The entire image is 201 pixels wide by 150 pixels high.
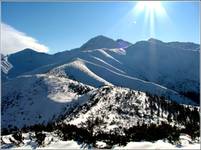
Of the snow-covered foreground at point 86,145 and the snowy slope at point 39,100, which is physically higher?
the snowy slope at point 39,100

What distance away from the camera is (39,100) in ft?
408

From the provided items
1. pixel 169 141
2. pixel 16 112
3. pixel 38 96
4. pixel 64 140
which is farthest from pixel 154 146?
pixel 38 96

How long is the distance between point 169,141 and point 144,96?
69625mm

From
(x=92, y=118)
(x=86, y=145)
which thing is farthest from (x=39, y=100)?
(x=86, y=145)

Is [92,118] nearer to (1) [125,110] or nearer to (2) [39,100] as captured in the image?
(1) [125,110]

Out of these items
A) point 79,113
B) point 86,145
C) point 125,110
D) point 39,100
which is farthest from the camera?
point 39,100

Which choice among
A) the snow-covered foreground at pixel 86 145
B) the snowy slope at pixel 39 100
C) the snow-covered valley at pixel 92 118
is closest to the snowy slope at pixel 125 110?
the snow-covered valley at pixel 92 118

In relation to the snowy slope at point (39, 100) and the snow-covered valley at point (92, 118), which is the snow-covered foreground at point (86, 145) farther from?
the snowy slope at point (39, 100)

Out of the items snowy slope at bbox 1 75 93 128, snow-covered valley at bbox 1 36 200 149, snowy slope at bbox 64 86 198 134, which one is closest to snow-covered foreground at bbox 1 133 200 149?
snow-covered valley at bbox 1 36 200 149

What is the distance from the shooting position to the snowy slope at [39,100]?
328 ft

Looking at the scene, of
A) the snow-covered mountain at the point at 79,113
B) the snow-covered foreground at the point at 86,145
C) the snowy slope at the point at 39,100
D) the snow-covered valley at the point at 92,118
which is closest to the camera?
the snow-covered foreground at the point at 86,145

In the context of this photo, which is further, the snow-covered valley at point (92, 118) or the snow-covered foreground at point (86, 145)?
the snow-covered valley at point (92, 118)

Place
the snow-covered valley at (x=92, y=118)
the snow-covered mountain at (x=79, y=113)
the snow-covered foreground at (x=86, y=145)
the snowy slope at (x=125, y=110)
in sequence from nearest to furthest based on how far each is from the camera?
the snow-covered foreground at (x=86, y=145)
the snow-covered valley at (x=92, y=118)
the snow-covered mountain at (x=79, y=113)
the snowy slope at (x=125, y=110)

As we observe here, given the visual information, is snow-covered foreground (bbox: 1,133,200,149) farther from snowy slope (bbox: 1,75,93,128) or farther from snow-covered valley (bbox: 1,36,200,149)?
snowy slope (bbox: 1,75,93,128)
